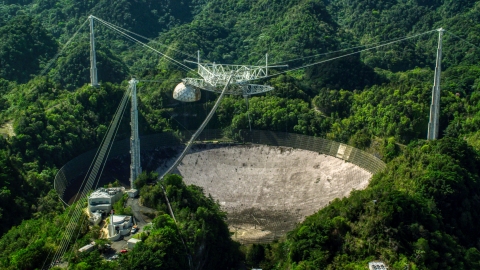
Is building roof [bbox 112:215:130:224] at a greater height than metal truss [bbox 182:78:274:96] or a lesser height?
lesser

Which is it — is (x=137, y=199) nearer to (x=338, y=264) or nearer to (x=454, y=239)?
(x=338, y=264)

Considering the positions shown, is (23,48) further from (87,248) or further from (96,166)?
(87,248)

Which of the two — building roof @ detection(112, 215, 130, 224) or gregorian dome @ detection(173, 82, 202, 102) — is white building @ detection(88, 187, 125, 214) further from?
gregorian dome @ detection(173, 82, 202, 102)

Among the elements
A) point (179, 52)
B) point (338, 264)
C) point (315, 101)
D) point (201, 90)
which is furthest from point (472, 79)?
point (338, 264)

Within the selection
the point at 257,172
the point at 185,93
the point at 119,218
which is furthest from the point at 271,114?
the point at 119,218

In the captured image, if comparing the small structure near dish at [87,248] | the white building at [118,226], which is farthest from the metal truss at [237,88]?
the small structure near dish at [87,248]

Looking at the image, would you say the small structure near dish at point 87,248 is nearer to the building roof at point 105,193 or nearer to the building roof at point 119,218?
the building roof at point 119,218

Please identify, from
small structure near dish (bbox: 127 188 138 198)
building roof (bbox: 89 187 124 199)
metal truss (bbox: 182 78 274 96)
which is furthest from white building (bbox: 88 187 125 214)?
metal truss (bbox: 182 78 274 96)
